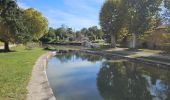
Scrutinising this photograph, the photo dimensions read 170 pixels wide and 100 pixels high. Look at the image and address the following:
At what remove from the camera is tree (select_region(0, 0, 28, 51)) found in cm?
3870

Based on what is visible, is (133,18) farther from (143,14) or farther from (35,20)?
(35,20)

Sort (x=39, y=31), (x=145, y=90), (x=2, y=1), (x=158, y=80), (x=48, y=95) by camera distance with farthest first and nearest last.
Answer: (x=39, y=31) < (x=2, y=1) < (x=158, y=80) < (x=145, y=90) < (x=48, y=95)

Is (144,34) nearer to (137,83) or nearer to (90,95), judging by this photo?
(137,83)

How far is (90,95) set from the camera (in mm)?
13641

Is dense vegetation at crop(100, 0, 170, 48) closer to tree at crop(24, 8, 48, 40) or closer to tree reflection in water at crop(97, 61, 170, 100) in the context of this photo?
tree at crop(24, 8, 48, 40)

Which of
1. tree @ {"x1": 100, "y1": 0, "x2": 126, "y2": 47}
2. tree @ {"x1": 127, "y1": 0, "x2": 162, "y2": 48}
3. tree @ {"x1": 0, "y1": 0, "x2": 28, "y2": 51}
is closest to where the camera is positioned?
tree @ {"x1": 0, "y1": 0, "x2": 28, "y2": 51}

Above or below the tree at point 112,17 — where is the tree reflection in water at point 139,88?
below

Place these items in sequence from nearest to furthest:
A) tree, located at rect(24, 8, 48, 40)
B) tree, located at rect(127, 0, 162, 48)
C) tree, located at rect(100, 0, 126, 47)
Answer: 1. tree, located at rect(127, 0, 162, 48)
2. tree, located at rect(100, 0, 126, 47)
3. tree, located at rect(24, 8, 48, 40)

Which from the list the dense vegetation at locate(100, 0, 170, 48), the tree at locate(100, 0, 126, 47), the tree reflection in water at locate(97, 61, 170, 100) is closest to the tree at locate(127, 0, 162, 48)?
the dense vegetation at locate(100, 0, 170, 48)

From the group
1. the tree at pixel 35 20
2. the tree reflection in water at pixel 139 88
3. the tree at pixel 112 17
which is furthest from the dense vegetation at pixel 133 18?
the tree reflection in water at pixel 139 88

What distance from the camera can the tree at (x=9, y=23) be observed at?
38.7m

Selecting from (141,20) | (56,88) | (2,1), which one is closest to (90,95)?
(56,88)

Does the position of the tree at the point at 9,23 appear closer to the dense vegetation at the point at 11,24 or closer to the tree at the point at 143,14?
the dense vegetation at the point at 11,24

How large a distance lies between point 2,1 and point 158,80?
26.7 m
